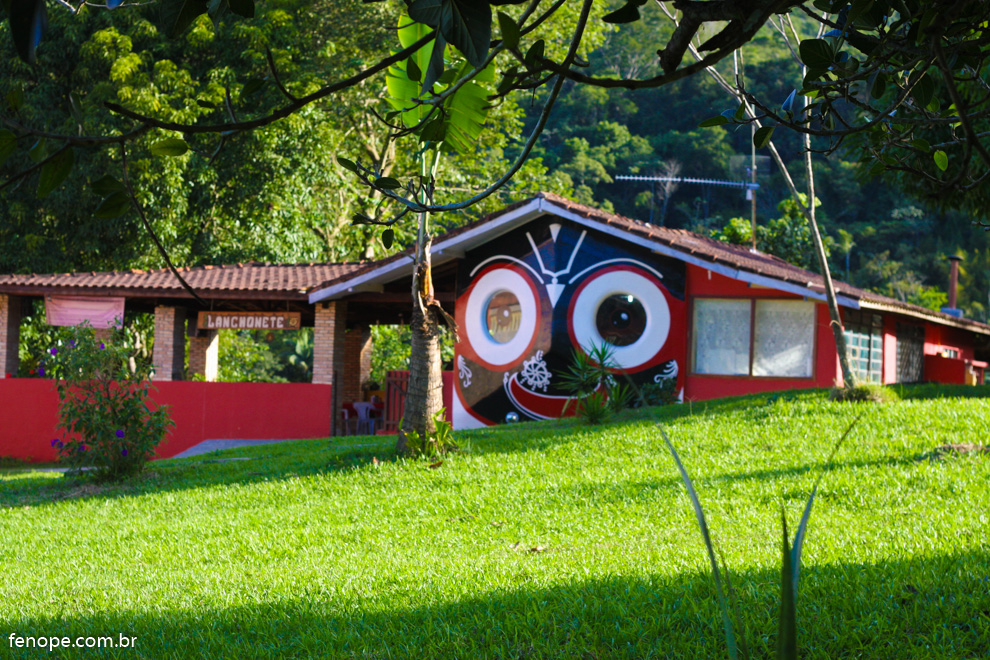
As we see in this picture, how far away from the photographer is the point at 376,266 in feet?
52.2


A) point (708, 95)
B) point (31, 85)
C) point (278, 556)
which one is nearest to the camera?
point (278, 556)

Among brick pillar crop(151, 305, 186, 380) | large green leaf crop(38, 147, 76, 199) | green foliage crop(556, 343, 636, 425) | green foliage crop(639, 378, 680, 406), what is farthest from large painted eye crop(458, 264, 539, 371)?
large green leaf crop(38, 147, 76, 199)

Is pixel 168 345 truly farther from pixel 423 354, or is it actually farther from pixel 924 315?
pixel 924 315

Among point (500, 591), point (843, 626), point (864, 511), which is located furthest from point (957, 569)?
point (500, 591)

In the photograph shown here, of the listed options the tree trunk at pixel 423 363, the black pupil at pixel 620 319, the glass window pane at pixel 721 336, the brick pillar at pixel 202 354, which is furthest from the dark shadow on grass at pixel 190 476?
the brick pillar at pixel 202 354

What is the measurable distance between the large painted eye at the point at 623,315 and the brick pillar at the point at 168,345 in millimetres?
8380

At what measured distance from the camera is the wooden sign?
1783 centimetres

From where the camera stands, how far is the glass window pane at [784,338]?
48.6ft

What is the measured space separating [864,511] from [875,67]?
16.6ft

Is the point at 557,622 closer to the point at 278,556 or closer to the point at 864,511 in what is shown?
the point at 278,556

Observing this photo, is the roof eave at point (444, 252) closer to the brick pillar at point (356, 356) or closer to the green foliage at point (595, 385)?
the green foliage at point (595, 385)

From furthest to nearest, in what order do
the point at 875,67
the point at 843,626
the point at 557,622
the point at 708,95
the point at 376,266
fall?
1. the point at 708,95
2. the point at 376,266
3. the point at 557,622
4. the point at 843,626
5. the point at 875,67

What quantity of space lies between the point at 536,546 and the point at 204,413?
12.5 metres

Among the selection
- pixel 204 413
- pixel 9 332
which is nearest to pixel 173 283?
pixel 204 413
